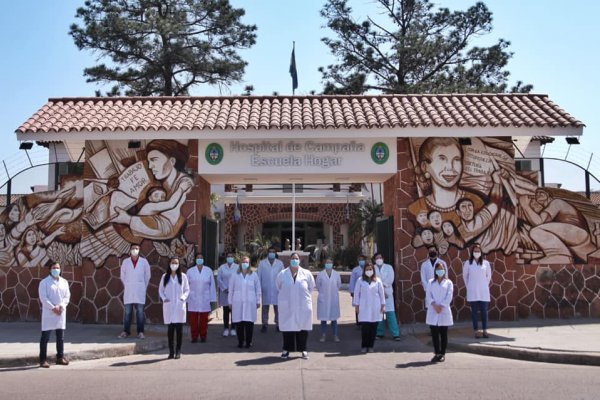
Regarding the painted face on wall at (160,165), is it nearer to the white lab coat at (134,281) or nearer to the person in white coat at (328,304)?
the white lab coat at (134,281)

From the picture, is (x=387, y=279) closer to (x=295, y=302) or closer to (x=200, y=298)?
(x=295, y=302)

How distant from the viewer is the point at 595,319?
46.7ft

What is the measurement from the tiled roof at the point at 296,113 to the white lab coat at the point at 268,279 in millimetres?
3412

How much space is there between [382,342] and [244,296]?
9.95 ft

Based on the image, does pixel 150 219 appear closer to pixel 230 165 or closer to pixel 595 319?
pixel 230 165

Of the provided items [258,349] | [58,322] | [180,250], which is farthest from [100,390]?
[180,250]

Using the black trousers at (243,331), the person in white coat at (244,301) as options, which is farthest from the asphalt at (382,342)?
the person in white coat at (244,301)

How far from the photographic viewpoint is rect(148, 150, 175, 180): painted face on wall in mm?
14344

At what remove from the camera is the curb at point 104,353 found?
10.2 m

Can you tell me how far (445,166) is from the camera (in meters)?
14.3

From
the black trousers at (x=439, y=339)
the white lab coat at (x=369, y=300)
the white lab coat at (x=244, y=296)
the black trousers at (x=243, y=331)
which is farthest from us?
the black trousers at (x=243, y=331)

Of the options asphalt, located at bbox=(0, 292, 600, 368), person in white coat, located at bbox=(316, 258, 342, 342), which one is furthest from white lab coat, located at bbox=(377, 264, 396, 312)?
person in white coat, located at bbox=(316, 258, 342, 342)

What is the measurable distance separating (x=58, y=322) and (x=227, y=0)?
24.0 meters

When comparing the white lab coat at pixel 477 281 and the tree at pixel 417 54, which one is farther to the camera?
the tree at pixel 417 54
